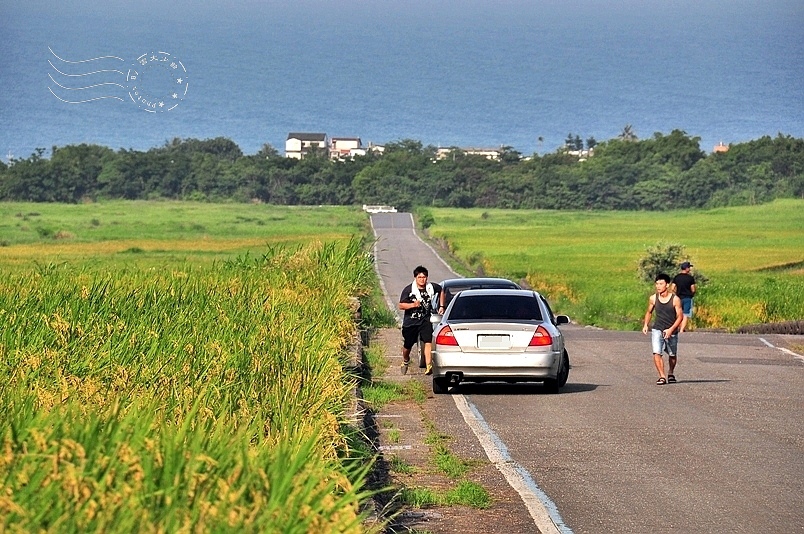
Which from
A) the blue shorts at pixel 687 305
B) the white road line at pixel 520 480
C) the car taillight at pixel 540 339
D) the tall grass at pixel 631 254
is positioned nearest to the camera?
the white road line at pixel 520 480

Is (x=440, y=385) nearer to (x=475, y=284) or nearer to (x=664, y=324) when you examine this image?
(x=664, y=324)

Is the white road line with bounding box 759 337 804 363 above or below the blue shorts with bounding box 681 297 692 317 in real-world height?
below

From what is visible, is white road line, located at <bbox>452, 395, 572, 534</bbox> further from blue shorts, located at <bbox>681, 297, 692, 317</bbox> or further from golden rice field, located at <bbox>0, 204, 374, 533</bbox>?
blue shorts, located at <bbox>681, 297, 692, 317</bbox>

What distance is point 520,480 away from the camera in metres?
11.8

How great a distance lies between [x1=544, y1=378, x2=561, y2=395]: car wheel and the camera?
1869 cm

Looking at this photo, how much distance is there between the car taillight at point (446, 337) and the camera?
1859 centimetres

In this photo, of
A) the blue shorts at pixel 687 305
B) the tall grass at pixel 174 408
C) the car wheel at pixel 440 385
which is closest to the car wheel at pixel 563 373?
the car wheel at pixel 440 385

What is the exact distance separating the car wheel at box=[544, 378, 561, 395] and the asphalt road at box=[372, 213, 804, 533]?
0.48 feet

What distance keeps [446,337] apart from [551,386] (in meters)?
1.59

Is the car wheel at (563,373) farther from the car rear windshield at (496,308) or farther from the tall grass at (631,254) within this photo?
the tall grass at (631,254)

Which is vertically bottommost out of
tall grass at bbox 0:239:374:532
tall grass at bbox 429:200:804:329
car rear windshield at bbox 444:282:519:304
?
tall grass at bbox 429:200:804:329

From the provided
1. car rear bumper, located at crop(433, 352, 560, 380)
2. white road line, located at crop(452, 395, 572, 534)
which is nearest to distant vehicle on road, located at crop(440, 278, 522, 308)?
car rear bumper, located at crop(433, 352, 560, 380)

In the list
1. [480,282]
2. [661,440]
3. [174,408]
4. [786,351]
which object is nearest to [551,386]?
[661,440]

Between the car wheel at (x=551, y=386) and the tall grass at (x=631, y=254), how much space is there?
20.1 m
